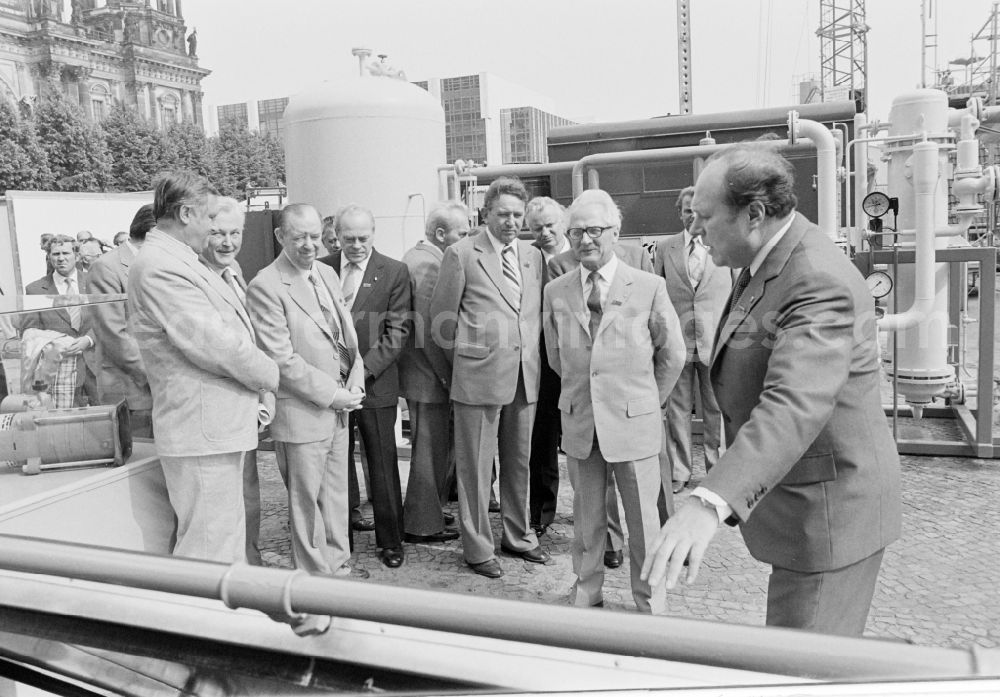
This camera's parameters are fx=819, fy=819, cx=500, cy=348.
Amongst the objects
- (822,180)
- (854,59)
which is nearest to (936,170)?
(822,180)

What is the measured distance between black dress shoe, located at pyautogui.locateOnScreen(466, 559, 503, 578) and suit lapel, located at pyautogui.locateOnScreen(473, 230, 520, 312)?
4.47 feet

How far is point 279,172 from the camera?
154 feet

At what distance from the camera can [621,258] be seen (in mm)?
4840

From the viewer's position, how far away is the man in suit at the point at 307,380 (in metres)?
3.86

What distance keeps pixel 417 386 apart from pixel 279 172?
1773 inches

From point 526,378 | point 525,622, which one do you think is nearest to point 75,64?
point 526,378

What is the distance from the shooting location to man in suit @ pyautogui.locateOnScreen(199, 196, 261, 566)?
3857 mm

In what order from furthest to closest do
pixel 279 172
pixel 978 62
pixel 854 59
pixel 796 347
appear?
pixel 279 172 → pixel 854 59 → pixel 978 62 → pixel 796 347

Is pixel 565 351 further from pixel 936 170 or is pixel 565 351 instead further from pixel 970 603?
pixel 936 170

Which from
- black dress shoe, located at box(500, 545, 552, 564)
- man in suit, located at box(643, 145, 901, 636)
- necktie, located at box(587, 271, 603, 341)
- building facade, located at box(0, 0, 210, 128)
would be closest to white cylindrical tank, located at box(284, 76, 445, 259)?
black dress shoe, located at box(500, 545, 552, 564)

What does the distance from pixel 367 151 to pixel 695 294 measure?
316cm

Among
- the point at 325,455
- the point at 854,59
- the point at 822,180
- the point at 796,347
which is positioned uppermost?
the point at 854,59

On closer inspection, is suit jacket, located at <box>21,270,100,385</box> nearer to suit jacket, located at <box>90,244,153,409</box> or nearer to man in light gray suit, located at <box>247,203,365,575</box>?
suit jacket, located at <box>90,244,153,409</box>

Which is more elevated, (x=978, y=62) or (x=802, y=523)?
(x=978, y=62)
